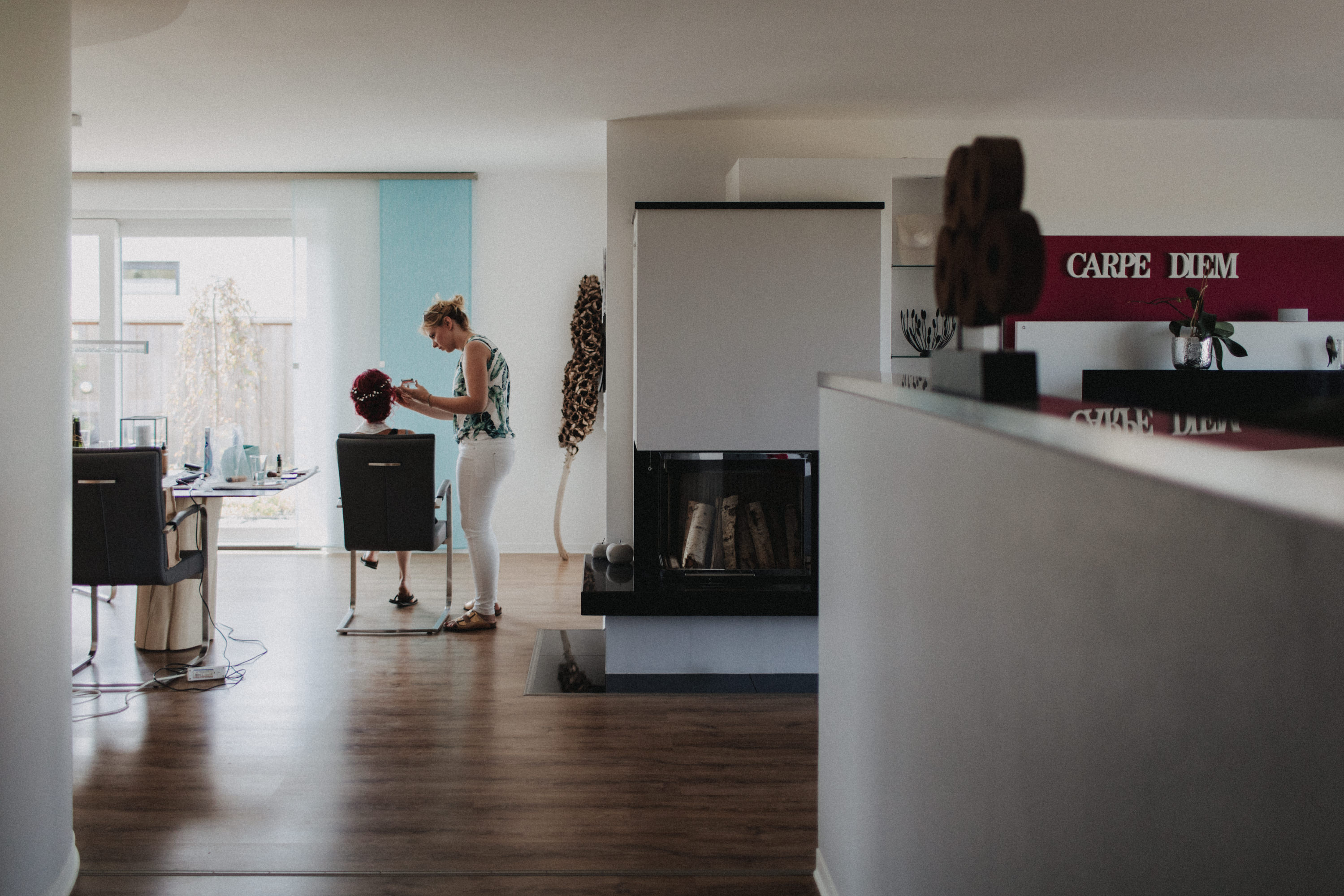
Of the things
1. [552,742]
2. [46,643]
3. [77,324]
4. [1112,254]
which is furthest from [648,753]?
[77,324]

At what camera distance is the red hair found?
5.00m

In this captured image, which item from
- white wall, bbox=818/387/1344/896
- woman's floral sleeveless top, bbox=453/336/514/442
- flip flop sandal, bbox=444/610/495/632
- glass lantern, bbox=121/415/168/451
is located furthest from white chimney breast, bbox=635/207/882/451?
glass lantern, bbox=121/415/168/451

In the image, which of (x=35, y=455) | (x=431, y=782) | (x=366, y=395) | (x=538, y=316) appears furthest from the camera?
(x=538, y=316)

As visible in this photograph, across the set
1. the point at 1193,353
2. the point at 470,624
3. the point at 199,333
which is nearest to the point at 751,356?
the point at 470,624

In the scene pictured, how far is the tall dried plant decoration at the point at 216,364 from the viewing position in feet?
21.7

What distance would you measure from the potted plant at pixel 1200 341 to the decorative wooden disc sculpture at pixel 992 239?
3.77 metres

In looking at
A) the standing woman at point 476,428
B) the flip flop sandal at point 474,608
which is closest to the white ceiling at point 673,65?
the standing woman at point 476,428

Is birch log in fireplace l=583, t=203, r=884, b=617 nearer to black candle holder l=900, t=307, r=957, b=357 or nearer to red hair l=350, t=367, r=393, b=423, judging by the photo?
black candle holder l=900, t=307, r=957, b=357

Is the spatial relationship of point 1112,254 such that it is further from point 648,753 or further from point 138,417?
point 138,417

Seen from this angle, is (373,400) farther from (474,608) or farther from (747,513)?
(747,513)

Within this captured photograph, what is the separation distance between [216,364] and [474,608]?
3015mm

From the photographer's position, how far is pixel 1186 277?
4.76 m

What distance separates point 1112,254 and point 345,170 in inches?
179

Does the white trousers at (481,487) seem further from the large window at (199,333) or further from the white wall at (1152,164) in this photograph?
the large window at (199,333)
